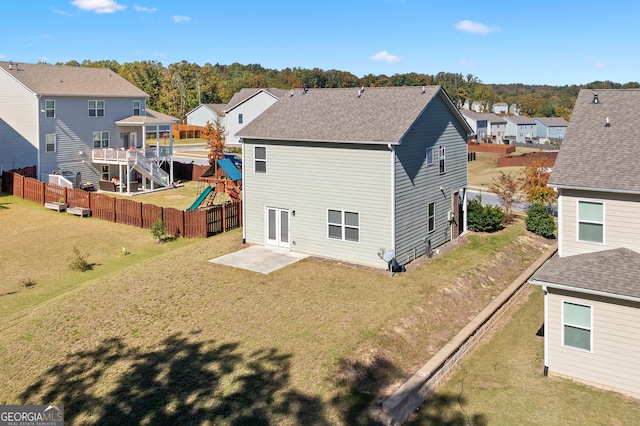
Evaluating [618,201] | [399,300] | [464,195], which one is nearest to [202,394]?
[399,300]

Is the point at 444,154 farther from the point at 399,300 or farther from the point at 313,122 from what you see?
the point at 399,300

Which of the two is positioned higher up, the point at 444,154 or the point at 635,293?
the point at 444,154

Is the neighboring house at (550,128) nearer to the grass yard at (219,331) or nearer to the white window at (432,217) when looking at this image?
the grass yard at (219,331)

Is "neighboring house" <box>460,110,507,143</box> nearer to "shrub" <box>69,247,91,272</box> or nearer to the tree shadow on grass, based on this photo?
"shrub" <box>69,247,91,272</box>

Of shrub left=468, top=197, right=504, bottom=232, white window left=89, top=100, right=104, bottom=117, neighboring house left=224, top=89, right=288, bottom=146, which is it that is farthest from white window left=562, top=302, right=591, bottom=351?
neighboring house left=224, top=89, right=288, bottom=146

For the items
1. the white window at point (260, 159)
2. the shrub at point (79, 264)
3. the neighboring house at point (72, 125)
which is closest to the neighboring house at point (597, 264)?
the white window at point (260, 159)
